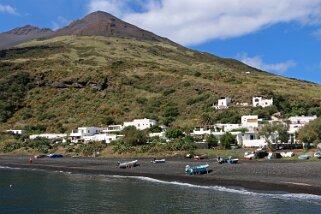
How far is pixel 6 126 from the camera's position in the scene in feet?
341

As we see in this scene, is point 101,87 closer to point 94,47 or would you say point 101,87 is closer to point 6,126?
point 6,126

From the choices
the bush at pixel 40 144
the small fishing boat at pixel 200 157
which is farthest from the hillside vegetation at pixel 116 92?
the small fishing boat at pixel 200 157

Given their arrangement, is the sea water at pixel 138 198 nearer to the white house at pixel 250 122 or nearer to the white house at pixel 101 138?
the white house at pixel 250 122

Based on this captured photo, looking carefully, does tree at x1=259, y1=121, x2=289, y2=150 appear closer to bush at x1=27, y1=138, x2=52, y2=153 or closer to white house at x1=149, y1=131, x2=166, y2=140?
white house at x1=149, y1=131, x2=166, y2=140

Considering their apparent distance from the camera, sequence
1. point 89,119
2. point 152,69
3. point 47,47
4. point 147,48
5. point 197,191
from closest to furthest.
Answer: point 197,191 → point 89,119 → point 152,69 → point 47,47 → point 147,48

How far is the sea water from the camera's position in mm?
31125

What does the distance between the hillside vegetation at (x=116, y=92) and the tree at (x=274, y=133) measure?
2053 cm

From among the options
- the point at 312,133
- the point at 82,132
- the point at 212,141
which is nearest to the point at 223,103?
the point at 212,141

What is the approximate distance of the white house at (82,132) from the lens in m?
87.7

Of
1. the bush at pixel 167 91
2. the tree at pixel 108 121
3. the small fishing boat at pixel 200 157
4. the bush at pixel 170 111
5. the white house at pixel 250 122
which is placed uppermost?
the bush at pixel 167 91

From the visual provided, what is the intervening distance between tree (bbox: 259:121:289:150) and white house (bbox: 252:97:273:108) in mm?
29312

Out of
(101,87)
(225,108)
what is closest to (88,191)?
(225,108)

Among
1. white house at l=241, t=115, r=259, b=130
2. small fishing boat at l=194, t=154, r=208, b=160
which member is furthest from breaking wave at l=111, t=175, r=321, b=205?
white house at l=241, t=115, r=259, b=130

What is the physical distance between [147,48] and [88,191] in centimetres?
15192
